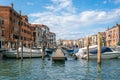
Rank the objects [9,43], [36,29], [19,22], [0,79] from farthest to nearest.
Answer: [36,29], [19,22], [9,43], [0,79]

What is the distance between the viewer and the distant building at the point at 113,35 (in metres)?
100

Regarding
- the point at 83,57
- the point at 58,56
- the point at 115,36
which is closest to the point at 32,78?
the point at 58,56

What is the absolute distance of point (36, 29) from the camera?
113 metres

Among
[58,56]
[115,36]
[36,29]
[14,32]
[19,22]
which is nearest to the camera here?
[58,56]

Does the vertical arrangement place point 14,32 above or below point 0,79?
Result: above

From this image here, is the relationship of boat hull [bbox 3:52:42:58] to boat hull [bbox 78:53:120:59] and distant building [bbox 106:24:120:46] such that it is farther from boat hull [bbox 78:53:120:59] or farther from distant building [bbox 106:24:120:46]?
distant building [bbox 106:24:120:46]

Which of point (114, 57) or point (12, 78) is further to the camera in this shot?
point (114, 57)

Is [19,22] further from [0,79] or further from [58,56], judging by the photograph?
[0,79]

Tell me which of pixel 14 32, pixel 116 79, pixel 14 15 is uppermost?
pixel 14 15

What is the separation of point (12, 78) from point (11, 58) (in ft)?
87.4

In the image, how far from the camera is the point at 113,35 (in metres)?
107

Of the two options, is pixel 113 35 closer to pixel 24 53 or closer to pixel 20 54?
pixel 24 53

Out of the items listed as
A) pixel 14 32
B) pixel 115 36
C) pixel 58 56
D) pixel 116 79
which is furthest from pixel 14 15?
pixel 116 79

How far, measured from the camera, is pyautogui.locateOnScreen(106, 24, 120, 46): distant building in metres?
100
